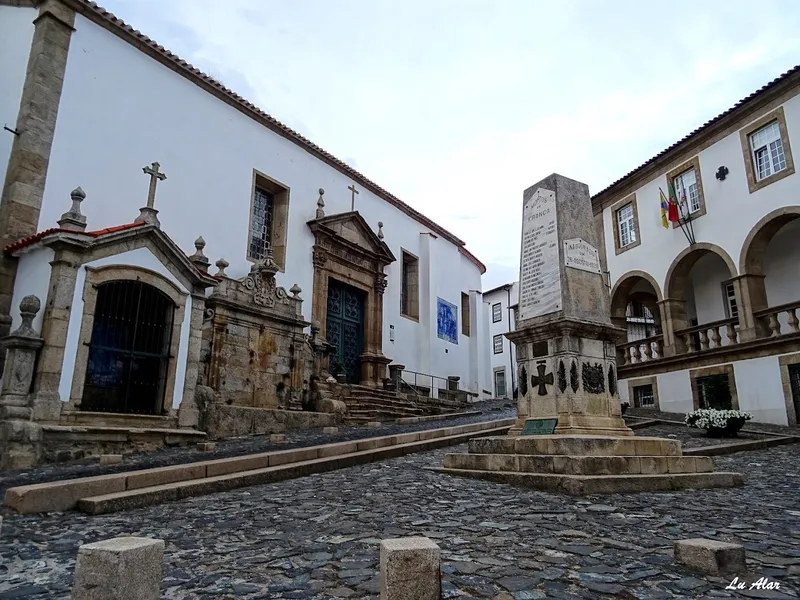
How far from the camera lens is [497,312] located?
135ft

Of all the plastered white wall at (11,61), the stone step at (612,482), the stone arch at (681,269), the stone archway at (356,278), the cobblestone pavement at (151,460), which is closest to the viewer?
the stone step at (612,482)

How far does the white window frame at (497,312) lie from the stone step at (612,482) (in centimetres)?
3506

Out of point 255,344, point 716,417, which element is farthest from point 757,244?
point 255,344

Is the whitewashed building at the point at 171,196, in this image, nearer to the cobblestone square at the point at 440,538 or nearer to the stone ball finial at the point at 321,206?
the stone ball finial at the point at 321,206

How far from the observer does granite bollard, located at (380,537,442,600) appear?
7.89 feet

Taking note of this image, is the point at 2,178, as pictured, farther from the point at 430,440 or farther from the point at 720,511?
the point at 720,511

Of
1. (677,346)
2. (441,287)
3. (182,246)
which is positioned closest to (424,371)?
(441,287)

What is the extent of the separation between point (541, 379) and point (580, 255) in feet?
5.75

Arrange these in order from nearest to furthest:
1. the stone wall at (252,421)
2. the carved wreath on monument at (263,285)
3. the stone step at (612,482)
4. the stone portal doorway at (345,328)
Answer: the stone step at (612,482) → the stone wall at (252,421) → the carved wreath on monument at (263,285) → the stone portal doorway at (345,328)

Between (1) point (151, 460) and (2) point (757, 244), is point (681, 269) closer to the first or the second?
(2) point (757, 244)

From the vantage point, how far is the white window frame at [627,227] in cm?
2003

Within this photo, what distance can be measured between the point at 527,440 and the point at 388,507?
2.31m

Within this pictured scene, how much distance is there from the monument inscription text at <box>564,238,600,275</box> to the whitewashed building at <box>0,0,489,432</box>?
6617mm

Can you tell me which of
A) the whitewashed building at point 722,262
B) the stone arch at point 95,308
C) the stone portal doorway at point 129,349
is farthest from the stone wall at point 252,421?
the whitewashed building at point 722,262
